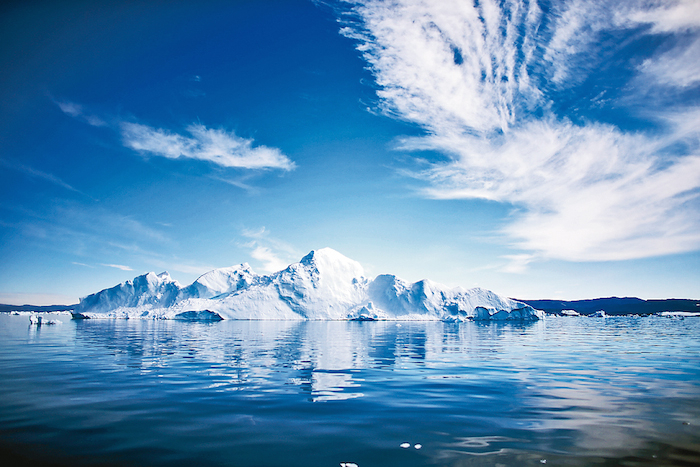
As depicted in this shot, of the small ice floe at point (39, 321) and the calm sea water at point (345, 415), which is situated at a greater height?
the calm sea water at point (345, 415)

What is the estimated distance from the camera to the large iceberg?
98625 millimetres

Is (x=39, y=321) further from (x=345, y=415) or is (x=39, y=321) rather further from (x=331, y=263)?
(x=331, y=263)

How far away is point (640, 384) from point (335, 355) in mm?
12001

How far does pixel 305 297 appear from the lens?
106125mm

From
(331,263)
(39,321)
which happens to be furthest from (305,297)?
(39,321)

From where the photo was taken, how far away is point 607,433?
5.97 m

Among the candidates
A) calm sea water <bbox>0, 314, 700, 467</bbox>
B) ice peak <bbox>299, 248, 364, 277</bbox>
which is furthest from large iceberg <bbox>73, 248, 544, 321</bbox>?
calm sea water <bbox>0, 314, 700, 467</bbox>

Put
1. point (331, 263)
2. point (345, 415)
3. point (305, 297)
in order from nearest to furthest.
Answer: point (345, 415) → point (305, 297) → point (331, 263)

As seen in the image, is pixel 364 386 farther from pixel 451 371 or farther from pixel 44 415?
pixel 44 415

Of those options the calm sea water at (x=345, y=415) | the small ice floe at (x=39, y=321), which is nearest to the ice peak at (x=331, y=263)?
the small ice floe at (x=39, y=321)

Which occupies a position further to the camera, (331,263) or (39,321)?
(331,263)

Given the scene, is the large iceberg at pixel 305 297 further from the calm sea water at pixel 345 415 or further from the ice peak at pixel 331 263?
the calm sea water at pixel 345 415

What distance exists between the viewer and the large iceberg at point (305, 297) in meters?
98.6

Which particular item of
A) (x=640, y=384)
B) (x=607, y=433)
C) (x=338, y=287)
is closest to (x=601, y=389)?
(x=640, y=384)
